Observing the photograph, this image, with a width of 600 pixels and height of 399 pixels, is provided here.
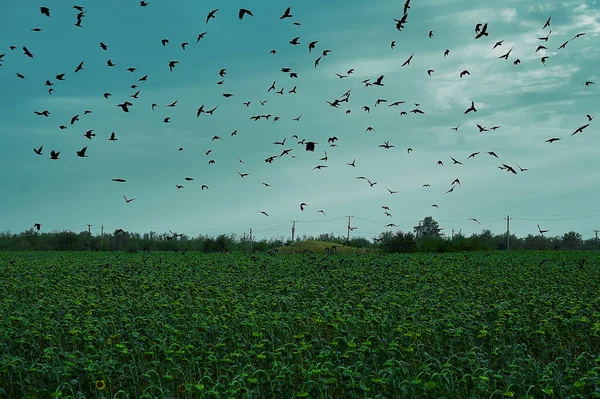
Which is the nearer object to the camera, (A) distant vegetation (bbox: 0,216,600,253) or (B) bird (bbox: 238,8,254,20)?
(B) bird (bbox: 238,8,254,20)

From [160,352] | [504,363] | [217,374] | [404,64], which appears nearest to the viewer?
[217,374]

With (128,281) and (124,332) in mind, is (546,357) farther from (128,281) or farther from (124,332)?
(128,281)

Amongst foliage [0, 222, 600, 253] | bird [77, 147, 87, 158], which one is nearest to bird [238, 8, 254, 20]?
bird [77, 147, 87, 158]

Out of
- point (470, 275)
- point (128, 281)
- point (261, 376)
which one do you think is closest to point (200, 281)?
point (128, 281)

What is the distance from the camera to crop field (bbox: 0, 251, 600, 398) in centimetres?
684

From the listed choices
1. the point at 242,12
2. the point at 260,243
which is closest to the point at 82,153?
the point at 242,12

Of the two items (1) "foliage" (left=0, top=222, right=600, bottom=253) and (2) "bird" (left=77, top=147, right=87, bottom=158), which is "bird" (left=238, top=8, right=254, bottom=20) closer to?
(2) "bird" (left=77, top=147, right=87, bottom=158)

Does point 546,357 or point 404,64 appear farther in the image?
Answer: point 404,64

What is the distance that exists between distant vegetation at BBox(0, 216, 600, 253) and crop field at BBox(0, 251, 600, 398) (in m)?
23.3

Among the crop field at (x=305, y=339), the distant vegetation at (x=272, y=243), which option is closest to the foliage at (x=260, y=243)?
the distant vegetation at (x=272, y=243)

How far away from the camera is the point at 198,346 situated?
8609 millimetres

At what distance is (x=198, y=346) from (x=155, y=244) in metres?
41.7

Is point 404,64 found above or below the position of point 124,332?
above

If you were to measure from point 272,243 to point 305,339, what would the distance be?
41684 mm
